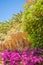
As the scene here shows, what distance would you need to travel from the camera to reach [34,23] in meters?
6.92

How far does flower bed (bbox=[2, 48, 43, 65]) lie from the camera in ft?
19.7

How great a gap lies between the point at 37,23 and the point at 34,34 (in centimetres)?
35

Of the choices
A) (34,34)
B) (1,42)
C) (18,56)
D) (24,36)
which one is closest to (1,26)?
(1,42)

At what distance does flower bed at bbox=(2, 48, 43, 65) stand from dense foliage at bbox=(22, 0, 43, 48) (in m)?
0.57

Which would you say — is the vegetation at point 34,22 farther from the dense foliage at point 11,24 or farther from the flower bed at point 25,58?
the dense foliage at point 11,24

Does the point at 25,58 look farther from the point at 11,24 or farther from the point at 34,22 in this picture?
the point at 11,24

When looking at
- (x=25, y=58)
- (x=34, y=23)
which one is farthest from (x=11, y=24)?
(x=25, y=58)

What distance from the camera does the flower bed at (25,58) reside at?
6.01 m

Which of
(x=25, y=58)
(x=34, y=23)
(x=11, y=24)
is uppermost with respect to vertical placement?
(x=11, y=24)

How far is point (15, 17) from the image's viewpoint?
31.0 feet

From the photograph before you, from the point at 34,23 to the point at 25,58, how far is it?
1.26 metres

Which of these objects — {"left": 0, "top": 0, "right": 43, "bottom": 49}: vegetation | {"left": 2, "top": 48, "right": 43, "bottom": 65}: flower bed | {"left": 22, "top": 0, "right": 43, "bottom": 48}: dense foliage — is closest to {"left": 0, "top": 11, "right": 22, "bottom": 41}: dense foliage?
{"left": 0, "top": 0, "right": 43, "bottom": 49}: vegetation

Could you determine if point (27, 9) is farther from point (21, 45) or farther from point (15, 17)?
point (15, 17)

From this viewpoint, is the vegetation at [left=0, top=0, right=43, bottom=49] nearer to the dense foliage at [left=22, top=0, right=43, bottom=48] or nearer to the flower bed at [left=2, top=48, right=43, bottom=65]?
the dense foliage at [left=22, top=0, right=43, bottom=48]
